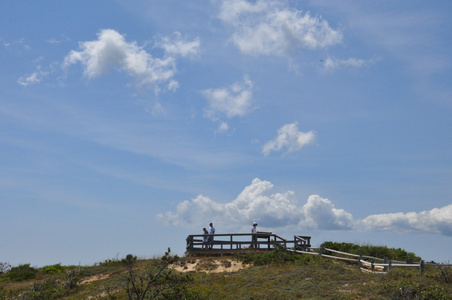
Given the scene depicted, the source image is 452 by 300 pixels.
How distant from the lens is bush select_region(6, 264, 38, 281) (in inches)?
1500

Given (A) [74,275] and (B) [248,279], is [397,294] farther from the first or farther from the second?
(A) [74,275]

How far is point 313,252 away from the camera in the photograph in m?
31.8

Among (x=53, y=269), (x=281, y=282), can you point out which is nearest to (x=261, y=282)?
(x=281, y=282)

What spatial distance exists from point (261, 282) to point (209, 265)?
6.89 meters

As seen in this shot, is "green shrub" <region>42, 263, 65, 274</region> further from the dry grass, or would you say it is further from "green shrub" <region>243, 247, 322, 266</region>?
"green shrub" <region>243, 247, 322, 266</region>

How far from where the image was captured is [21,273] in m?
38.7

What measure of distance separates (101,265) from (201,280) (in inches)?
571

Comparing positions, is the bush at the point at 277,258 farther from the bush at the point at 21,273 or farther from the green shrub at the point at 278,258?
the bush at the point at 21,273

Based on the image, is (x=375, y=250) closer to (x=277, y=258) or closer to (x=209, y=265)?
(x=277, y=258)

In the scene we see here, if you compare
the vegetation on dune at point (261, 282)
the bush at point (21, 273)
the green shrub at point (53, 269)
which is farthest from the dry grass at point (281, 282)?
Answer: the green shrub at point (53, 269)

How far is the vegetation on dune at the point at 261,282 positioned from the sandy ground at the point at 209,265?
16.8 inches

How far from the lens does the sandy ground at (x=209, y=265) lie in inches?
1163

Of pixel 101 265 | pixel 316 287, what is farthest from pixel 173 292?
pixel 101 265

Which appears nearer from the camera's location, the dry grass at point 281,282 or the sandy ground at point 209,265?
the dry grass at point 281,282
